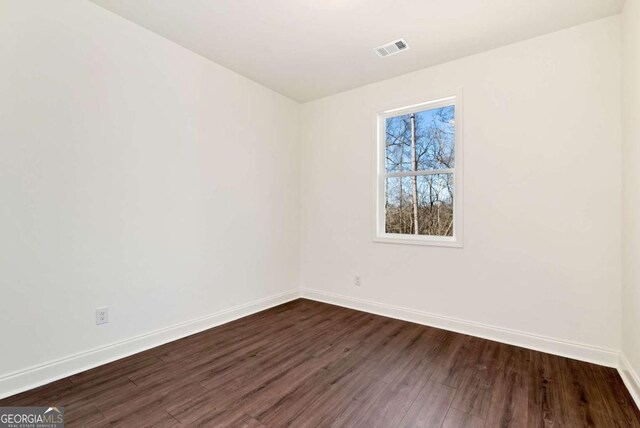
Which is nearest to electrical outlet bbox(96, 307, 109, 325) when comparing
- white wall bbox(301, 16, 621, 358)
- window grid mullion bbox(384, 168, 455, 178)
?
white wall bbox(301, 16, 621, 358)

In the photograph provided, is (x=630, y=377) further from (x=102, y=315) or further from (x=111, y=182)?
(x=111, y=182)

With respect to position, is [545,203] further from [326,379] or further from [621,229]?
[326,379]

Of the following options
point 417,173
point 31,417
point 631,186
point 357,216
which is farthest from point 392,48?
point 31,417

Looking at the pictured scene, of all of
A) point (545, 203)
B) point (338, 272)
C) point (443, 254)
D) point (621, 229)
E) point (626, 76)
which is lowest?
point (338, 272)

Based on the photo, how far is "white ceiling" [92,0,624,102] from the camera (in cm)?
230

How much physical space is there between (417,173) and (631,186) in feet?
5.76

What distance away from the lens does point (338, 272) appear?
396 centimetres

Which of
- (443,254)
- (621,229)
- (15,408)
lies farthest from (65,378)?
(621,229)

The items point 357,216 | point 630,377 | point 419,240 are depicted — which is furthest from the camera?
point 357,216

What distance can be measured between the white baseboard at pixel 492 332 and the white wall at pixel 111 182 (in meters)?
1.41

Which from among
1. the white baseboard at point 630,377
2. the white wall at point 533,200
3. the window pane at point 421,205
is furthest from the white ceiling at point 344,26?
the white baseboard at point 630,377

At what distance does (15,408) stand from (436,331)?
10.8ft

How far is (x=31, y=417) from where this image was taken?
5.67 feet

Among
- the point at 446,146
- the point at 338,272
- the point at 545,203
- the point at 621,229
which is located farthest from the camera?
the point at 338,272
